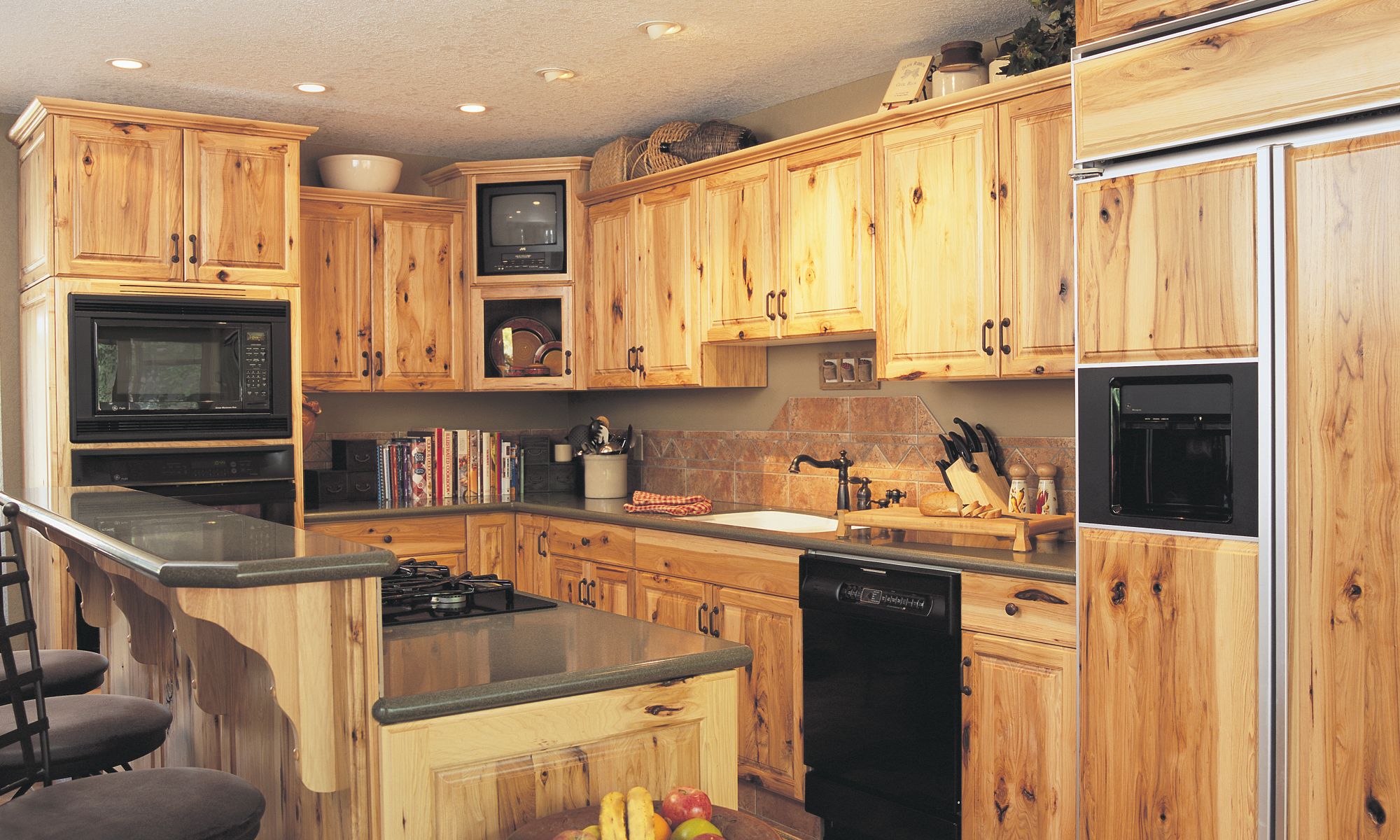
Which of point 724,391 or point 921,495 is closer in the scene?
point 921,495

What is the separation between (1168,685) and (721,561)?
1.63 metres

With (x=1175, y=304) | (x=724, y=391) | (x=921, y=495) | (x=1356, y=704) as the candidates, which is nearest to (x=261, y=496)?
(x=724, y=391)

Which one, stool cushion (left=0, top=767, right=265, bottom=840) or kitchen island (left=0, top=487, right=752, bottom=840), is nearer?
kitchen island (left=0, top=487, right=752, bottom=840)

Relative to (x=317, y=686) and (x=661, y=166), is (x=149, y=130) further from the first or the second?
(x=317, y=686)

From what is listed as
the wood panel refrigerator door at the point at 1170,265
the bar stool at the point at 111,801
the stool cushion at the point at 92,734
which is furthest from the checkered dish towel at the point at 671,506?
the bar stool at the point at 111,801

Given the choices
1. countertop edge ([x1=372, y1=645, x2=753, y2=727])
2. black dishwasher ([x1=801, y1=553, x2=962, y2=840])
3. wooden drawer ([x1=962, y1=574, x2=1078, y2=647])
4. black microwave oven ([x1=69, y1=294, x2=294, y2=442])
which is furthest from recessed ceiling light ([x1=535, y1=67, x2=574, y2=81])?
countertop edge ([x1=372, y1=645, x2=753, y2=727])

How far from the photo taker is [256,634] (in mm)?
1515

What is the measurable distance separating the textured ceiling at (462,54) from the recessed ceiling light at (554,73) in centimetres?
4

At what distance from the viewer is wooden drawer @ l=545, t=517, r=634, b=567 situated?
4.26 metres

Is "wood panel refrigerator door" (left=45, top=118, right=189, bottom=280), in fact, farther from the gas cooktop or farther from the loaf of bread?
the loaf of bread

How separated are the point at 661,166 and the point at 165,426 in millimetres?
2115

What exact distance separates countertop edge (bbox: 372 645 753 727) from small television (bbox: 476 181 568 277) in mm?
3465

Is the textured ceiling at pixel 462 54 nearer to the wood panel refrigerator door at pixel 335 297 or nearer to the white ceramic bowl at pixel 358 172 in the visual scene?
the white ceramic bowl at pixel 358 172

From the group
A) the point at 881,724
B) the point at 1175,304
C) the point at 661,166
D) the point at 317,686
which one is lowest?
the point at 881,724
